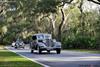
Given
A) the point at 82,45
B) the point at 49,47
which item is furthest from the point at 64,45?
the point at 49,47

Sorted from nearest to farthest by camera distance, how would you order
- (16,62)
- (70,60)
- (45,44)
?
(16,62)
(70,60)
(45,44)

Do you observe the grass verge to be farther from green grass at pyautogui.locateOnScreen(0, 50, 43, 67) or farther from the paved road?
the paved road

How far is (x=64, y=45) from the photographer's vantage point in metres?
65.8

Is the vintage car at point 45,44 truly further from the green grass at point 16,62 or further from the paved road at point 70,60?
the green grass at point 16,62

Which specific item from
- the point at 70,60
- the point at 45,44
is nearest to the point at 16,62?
the point at 70,60

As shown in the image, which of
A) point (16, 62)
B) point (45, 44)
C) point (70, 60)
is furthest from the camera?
point (45, 44)

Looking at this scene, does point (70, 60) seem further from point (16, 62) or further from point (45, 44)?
point (45, 44)

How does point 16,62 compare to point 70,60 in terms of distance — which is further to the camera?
point 70,60

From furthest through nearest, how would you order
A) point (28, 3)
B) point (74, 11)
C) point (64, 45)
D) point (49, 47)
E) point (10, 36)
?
point (10, 36) < point (74, 11) < point (64, 45) < point (28, 3) < point (49, 47)

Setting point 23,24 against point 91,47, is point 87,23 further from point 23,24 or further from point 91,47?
point 23,24

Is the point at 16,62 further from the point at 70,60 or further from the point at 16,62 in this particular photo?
the point at 70,60

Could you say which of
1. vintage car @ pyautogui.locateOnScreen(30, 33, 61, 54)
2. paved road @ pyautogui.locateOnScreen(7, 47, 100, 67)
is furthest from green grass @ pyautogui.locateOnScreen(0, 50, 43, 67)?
vintage car @ pyautogui.locateOnScreen(30, 33, 61, 54)

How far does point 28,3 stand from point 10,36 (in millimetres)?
61742

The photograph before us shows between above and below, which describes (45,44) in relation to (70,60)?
above
